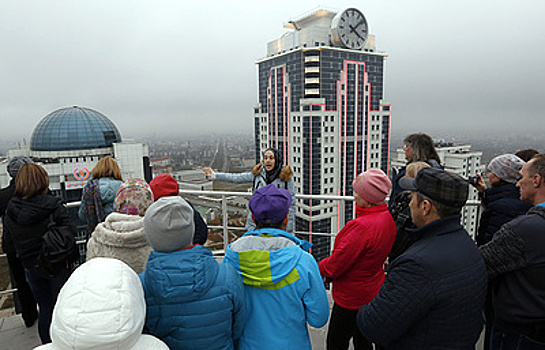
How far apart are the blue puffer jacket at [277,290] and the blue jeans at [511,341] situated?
102 cm

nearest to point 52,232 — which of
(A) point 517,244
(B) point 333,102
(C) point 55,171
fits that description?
(A) point 517,244

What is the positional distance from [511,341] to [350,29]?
125ft

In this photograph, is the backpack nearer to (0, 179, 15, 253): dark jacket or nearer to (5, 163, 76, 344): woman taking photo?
(5, 163, 76, 344): woman taking photo

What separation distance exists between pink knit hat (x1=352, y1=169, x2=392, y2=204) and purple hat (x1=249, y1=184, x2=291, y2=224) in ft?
1.67

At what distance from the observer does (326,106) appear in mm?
33219

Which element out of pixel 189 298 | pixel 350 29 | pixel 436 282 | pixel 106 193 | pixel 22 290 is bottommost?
pixel 22 290

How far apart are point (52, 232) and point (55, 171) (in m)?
25.6

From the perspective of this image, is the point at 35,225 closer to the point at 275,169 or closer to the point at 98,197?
the point at 98,197

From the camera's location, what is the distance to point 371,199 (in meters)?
1.95

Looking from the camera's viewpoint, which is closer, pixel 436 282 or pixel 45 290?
pixel 436 282

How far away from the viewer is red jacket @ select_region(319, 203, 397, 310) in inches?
73.2

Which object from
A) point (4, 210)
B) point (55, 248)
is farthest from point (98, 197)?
point (4, 210)

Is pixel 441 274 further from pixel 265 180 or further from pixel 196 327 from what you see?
pixel 265 180

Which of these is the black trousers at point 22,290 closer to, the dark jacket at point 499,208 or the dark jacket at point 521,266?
the dark jacket at point 521,266
